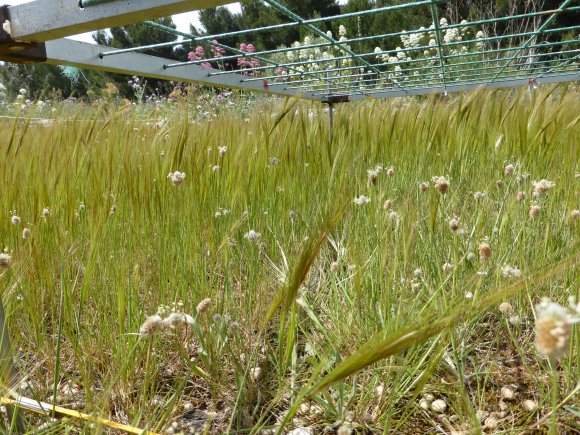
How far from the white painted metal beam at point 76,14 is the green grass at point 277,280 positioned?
0.31 metres

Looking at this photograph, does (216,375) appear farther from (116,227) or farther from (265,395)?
(116,227)

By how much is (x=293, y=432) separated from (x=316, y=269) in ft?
1.67

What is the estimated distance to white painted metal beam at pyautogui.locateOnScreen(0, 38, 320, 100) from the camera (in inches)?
38.3

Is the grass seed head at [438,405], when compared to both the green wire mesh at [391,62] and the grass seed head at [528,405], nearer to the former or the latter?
the grass seed head at [528,405]

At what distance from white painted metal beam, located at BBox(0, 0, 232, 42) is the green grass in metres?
0.31

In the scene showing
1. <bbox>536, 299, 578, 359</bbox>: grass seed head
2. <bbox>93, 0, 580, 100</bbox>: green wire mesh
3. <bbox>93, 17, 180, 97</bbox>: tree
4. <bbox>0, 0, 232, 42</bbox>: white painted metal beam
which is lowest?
<bbox>536, 299, 578, 359</bbox>: grass seed head

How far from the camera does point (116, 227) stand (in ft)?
3.52

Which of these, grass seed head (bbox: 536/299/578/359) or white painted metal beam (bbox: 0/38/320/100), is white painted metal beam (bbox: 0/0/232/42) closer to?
white painted metal beam (bbox: 0/38/320/100)

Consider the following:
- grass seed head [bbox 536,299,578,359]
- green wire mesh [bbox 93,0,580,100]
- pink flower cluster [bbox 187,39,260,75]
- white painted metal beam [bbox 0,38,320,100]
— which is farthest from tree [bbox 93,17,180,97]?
grass seed head [bbox 536,299,578,359]

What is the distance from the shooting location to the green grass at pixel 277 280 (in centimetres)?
74

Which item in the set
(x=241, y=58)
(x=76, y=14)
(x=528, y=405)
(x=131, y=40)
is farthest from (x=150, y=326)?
(x=131, y=40)

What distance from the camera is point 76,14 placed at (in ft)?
2.08

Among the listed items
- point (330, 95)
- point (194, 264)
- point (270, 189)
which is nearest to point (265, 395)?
point (194, 264)

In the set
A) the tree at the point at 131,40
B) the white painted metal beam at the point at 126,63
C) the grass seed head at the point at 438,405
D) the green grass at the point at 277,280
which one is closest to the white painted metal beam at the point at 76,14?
the white painted metal beam at the point at 126,63
